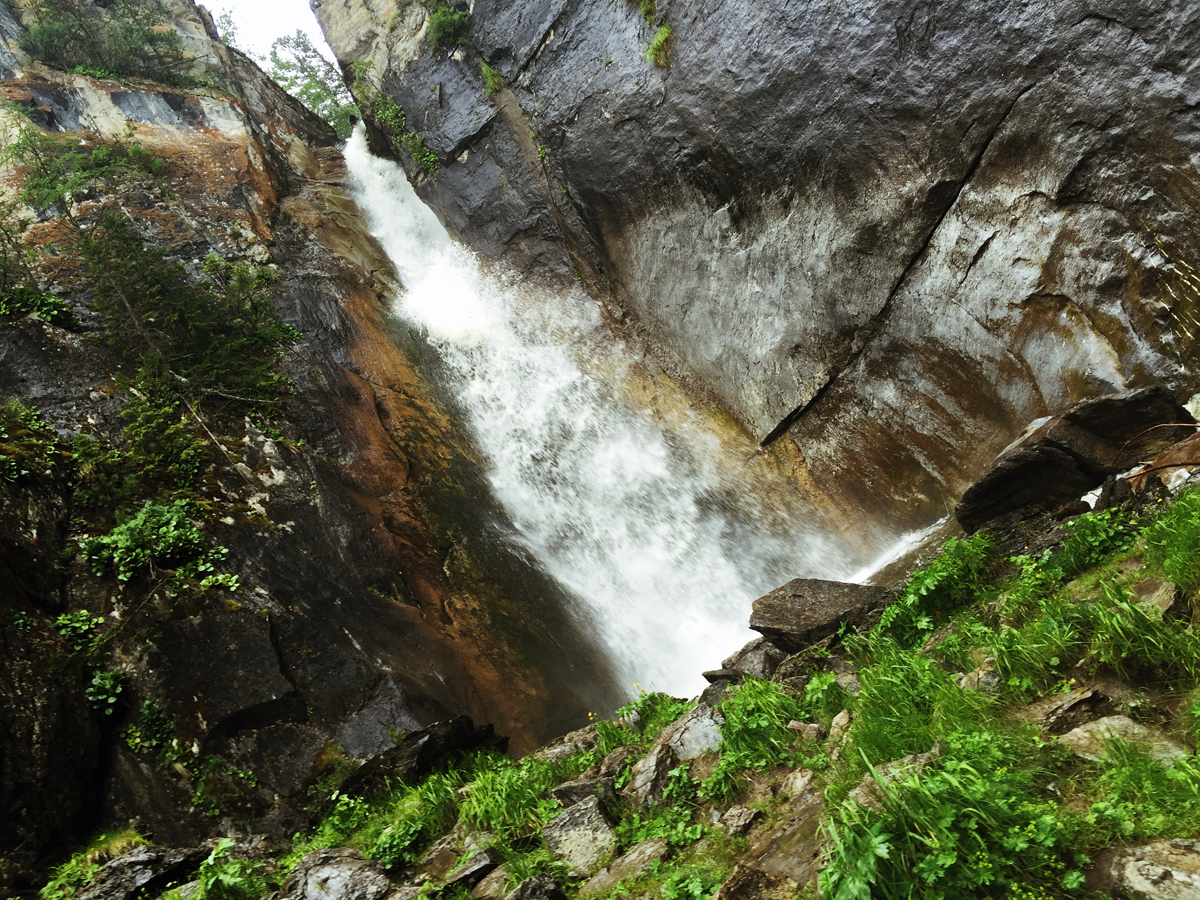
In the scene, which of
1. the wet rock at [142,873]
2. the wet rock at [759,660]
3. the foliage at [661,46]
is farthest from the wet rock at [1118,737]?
the foliage at [661,46]

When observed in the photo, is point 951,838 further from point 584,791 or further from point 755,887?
point 584,791

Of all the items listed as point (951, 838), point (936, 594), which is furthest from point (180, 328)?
point (951, 838)

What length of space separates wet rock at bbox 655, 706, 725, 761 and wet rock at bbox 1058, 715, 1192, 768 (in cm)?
240

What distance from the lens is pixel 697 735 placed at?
5137 millimetres

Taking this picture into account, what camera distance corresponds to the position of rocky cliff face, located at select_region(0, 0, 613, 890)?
22.7 ft

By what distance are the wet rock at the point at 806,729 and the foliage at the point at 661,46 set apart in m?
11.4

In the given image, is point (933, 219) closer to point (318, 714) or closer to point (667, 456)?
point (667, 456)

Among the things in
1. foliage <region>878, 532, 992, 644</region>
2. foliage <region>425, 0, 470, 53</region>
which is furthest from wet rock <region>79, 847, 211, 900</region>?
foliage <region>425, 0, 470, 53</region>

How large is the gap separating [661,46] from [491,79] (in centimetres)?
460

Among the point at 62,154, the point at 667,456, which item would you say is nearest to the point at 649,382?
the point at 667,456

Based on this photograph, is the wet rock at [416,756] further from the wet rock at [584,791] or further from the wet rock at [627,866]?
the wet rock at [627,866]

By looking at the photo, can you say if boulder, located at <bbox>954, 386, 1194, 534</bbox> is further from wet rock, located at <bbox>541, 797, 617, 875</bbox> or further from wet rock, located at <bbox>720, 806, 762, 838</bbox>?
wet rock, located at <bbox>541, 797, 617, 875</bbox>

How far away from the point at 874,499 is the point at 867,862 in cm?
900

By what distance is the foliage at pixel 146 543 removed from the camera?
801 cm
